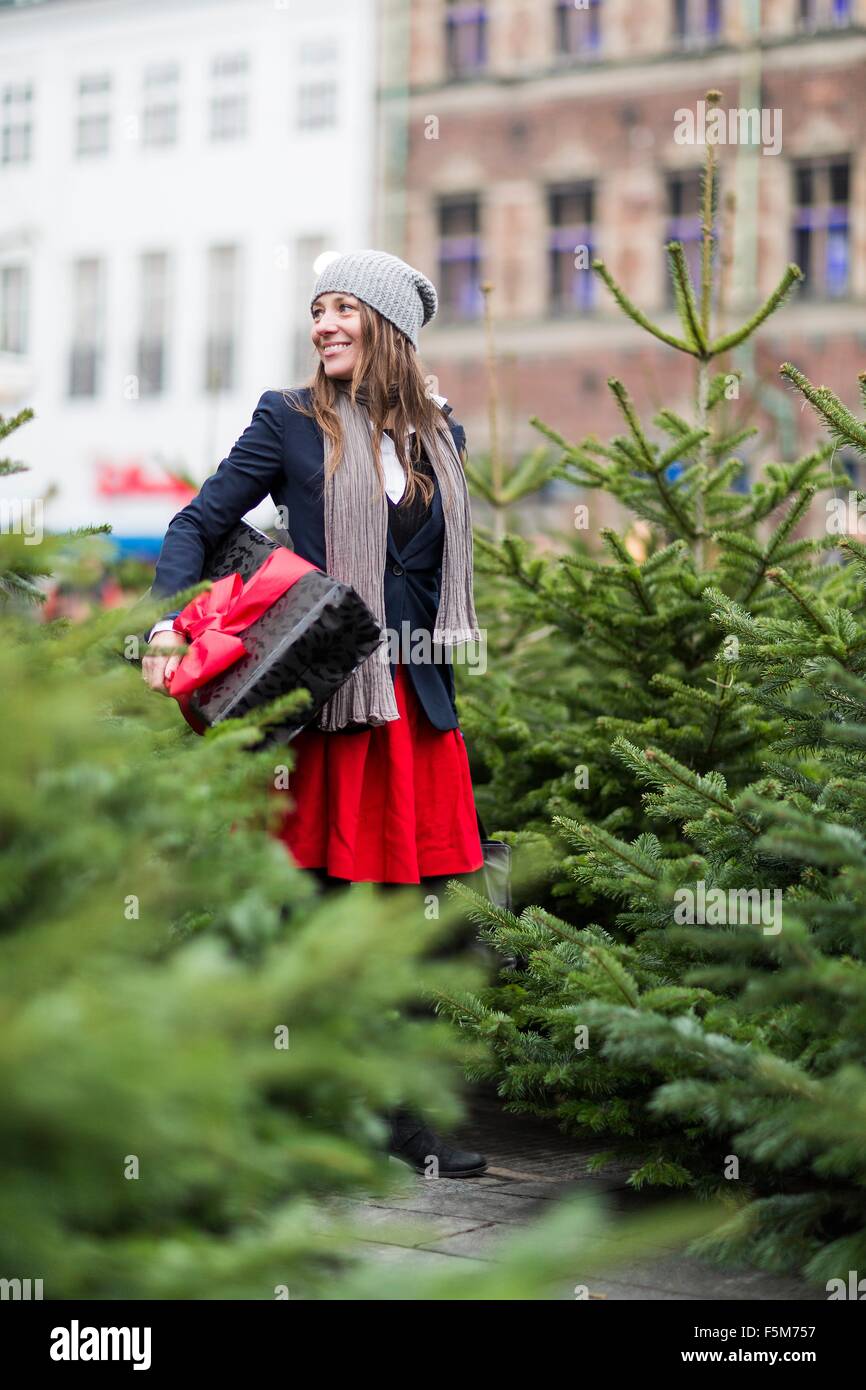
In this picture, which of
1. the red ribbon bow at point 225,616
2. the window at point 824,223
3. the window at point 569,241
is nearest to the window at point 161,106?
the window at point 569,241

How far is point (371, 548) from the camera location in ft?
12.3

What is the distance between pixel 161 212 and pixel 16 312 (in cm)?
351

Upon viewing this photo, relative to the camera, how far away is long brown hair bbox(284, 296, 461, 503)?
3.87 metres

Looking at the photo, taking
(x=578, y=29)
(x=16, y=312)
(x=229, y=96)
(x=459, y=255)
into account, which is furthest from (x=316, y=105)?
(x=16, y=312)

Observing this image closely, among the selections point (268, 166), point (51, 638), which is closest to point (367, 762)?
point (51, 638)

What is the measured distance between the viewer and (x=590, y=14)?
24453 millimetres

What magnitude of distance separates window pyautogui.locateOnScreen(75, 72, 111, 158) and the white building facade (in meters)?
0.04

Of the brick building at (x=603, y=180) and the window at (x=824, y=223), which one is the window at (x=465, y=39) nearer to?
the brick building at (x=603, y=180)

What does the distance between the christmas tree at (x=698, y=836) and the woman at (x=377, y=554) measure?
0.28m

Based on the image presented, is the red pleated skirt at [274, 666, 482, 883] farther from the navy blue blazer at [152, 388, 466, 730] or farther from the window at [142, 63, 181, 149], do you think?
the window at [142, 63, 181, 149]

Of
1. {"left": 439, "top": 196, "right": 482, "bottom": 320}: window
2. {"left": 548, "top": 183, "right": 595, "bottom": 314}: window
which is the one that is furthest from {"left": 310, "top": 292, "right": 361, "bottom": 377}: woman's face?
{"left": 439, "top": 196, "right": 482, "bottom": 320}: window

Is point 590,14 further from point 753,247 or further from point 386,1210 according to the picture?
point 386,1210

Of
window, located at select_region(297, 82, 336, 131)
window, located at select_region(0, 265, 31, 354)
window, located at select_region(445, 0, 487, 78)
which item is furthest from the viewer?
window, located at select_region(0, 265, 31, 354)
